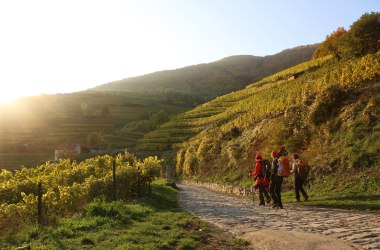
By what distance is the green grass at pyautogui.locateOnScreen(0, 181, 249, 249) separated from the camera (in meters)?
8.33

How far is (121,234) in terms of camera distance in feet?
30.6

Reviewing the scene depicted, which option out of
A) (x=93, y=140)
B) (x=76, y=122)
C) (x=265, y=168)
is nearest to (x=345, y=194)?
(x=265, y=168)

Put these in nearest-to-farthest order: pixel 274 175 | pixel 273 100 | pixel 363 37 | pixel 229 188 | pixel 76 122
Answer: pixel 274 175, pixel 229 188, pixel 363 37, pixel 273 100, pixel 76 122

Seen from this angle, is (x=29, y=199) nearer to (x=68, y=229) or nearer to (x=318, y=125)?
(x=68, y=229)

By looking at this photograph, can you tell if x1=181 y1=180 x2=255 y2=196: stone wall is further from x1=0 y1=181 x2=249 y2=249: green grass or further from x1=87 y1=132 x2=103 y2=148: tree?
x1=87 y1=132 x2=103 y2=148: tree

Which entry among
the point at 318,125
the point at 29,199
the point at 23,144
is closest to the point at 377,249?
the point at 29,199

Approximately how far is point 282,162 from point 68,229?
8.48 m

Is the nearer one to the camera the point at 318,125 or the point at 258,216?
the point at 258,216

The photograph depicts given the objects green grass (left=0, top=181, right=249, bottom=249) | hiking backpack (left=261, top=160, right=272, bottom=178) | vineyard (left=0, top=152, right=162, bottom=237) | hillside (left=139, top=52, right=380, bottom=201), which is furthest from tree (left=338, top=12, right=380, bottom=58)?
green grass (left=0, top=181, right=249, bottom=249)

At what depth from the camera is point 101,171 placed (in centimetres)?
2066

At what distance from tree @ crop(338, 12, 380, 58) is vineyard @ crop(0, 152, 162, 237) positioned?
2586 cm

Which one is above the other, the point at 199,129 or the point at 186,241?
the point at 199,129

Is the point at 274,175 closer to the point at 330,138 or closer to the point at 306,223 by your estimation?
the point at 306,223

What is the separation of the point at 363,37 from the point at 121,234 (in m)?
34.2
